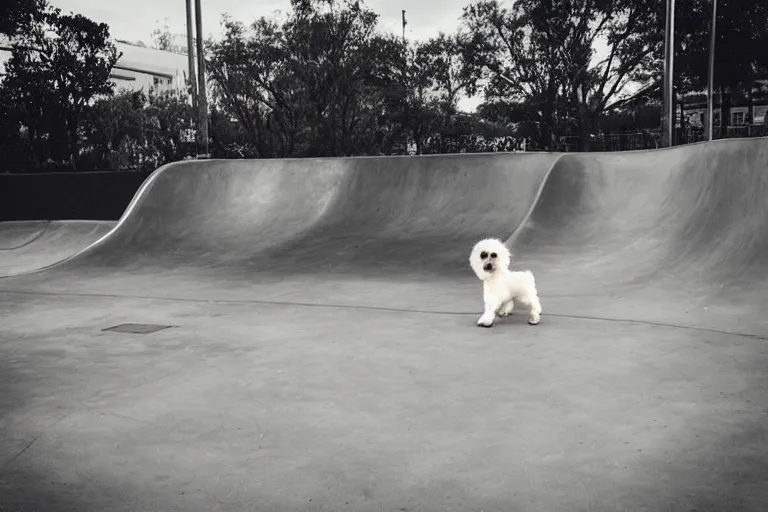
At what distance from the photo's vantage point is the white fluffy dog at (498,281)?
19.1 ft

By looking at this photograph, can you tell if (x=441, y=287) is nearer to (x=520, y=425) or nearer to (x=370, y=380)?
(x=370, y=380)

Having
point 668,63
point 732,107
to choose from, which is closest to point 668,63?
point 668,63

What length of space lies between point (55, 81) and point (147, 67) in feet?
106

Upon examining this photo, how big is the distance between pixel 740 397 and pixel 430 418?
1719mm

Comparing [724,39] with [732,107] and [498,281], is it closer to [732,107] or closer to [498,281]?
[732,107]

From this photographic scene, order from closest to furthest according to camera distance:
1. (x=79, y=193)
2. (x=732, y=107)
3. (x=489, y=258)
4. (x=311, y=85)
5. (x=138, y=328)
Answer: (x=489, y=258)
(x=138, y=328)
(x=79, y=193)
(x=311, y=85)
(x=732, y=107)

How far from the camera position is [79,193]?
51.1 ft

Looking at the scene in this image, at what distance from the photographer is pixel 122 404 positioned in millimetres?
4086

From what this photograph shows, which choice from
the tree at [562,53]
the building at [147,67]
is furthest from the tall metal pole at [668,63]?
the building at [147,67]

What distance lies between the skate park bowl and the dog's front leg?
142 mm

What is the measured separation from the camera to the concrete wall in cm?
1548

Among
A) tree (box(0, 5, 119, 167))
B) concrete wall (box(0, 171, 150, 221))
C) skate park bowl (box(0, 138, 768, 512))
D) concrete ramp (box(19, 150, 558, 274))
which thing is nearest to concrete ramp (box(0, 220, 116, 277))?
concrete wall (box(0, 171, 150, 221))

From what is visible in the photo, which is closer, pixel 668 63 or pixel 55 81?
pixel 668 63

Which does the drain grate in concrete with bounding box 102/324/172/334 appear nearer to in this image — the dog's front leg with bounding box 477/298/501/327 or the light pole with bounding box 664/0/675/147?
the dog's front leg with bounding box 477/298/501/327
